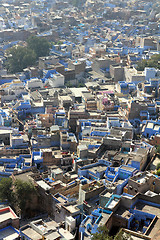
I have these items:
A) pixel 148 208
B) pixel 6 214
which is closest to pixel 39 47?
pixel 6 214

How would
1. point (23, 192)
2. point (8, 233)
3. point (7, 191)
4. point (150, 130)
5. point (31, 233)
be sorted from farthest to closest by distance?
1. point (150, 130)
2. point (7, 191)
3. point (23, 192)
4. point (8, 233)
5. point (31, 233)

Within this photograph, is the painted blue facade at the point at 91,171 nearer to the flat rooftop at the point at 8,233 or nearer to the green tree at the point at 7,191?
the green tree at the point at 7,191

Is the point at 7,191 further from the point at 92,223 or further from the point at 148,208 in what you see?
the point at 148,208

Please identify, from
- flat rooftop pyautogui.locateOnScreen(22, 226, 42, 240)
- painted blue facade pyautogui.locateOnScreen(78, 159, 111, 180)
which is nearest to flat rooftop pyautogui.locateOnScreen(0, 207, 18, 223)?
flat rooftop pyautogui.locateOnScreen(22, 226, 42, 240)

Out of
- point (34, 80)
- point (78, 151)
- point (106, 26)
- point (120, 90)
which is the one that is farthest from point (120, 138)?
point (106, 26)

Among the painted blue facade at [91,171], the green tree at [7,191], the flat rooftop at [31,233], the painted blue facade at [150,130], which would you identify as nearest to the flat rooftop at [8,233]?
the flat rooftop at [31,233]

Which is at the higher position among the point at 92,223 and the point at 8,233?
the point at 92,223

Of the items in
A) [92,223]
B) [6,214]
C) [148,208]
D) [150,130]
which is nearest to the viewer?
[92,223]

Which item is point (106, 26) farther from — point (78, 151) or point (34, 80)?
point (78, 151)
